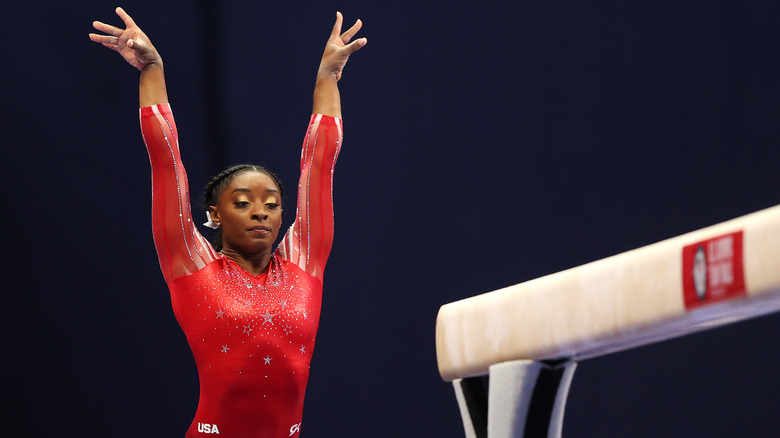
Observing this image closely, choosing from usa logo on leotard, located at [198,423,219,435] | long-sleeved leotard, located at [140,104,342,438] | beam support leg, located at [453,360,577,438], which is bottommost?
beam support leg, located at [453,360,577,438]

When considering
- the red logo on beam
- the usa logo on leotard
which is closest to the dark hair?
the usa logo on leotard

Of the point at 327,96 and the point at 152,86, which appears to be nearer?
the point at 152,86

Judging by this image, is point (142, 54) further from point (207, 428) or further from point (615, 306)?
point (615, 306)

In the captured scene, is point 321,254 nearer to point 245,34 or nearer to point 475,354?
point 475,354

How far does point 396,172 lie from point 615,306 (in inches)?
112

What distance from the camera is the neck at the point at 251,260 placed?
2576 millimetres

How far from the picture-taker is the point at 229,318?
2379 mm

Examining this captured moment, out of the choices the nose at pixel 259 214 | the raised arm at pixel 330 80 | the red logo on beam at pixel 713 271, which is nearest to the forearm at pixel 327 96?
the raised arm at pixel 330 80

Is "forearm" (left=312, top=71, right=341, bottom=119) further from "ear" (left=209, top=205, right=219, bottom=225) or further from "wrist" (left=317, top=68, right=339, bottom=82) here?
"ear" (left=209, top=205, right=219, bottom=225)

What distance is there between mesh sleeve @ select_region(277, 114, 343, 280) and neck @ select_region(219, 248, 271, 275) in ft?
0.29

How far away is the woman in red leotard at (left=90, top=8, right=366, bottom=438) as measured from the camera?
236cm

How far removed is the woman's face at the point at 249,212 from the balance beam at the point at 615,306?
3.97 ft

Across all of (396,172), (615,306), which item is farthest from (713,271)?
(396,172)

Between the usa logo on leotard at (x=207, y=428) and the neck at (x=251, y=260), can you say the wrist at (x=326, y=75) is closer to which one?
the neck at (x=251, y=260)
